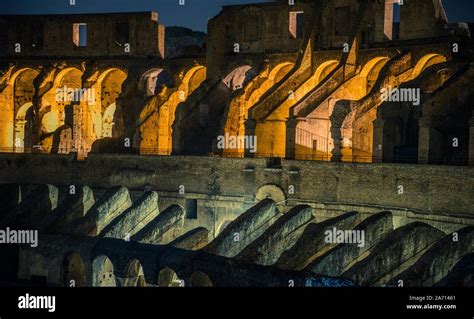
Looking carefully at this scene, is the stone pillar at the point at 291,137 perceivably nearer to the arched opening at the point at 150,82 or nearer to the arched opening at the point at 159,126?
the arched opening at the point at 159,126

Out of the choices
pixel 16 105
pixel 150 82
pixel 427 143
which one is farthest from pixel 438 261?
pixel 16 105

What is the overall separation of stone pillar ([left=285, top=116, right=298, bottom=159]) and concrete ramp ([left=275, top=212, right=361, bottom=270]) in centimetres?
519

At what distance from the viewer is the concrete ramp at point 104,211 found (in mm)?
26453

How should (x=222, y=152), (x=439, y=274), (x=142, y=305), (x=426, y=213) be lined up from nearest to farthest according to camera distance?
1. (x=142, y=305)
2. (x=439, y=274)
3. (x=426, y=213)
4. (x=222, y=152)

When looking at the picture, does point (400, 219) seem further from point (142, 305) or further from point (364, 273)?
point (142, 305)

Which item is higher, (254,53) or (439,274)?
(254,53)

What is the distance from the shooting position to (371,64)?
94.3 feet

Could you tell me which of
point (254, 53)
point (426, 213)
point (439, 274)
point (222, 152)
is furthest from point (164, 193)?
point (439, 274)

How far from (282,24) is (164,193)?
943 centimetres

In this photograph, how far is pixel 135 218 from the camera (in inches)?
1046

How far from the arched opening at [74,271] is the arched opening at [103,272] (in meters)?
0.86

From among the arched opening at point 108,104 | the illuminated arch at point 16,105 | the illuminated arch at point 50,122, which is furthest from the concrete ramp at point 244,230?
the illuminated arch at point 16,105

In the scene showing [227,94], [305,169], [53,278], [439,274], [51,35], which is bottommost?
[53,278]

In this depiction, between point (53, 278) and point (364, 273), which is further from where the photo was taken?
point (53, 278)
